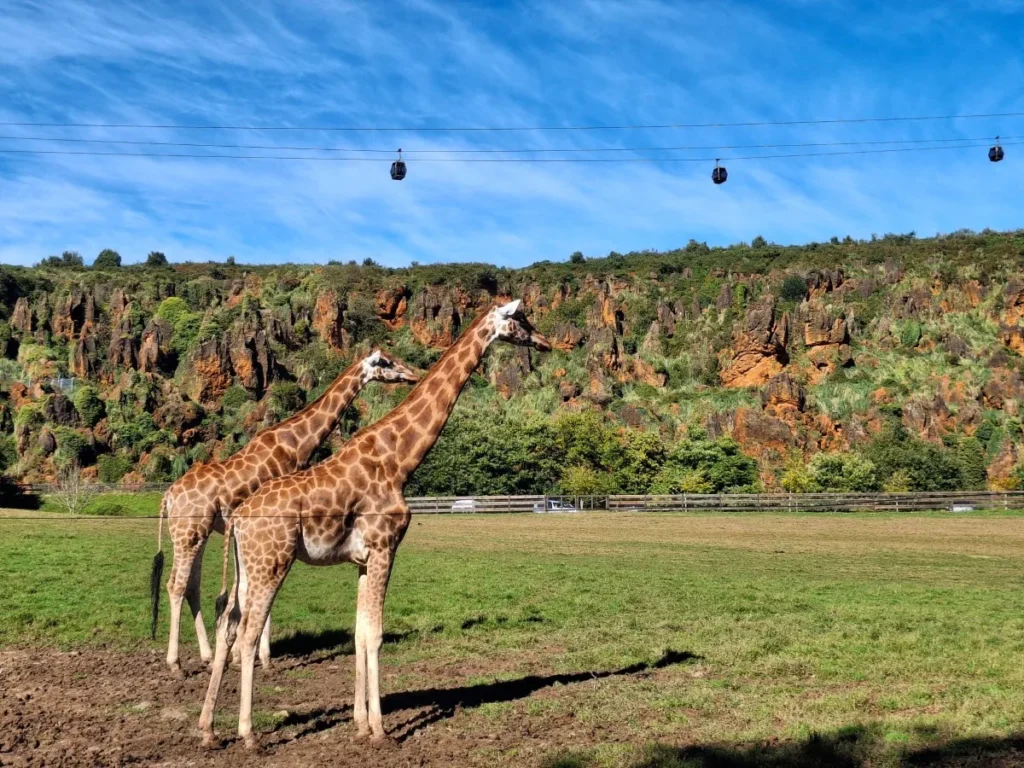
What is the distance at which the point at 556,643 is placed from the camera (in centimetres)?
1359

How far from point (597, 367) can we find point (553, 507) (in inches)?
1813

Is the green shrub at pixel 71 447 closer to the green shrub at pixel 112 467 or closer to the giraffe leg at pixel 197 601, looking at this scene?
the green shrub at pixel 112 467

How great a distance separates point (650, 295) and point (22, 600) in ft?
387

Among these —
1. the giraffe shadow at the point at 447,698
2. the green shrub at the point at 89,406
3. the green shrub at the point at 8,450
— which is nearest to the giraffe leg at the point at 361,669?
the giraffe shadow at the point at 447,698

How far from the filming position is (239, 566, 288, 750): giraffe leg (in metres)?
8.23

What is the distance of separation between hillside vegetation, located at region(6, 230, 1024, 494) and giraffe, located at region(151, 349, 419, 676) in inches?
2191

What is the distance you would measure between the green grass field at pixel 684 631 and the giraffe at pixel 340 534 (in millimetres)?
1620

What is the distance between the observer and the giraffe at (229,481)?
1164cm

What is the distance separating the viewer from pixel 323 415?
12211 mm

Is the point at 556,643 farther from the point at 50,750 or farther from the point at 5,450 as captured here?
the point at 5,450

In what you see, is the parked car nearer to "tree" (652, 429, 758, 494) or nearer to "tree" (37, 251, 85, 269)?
"tree" (652, 429, 758, 494)

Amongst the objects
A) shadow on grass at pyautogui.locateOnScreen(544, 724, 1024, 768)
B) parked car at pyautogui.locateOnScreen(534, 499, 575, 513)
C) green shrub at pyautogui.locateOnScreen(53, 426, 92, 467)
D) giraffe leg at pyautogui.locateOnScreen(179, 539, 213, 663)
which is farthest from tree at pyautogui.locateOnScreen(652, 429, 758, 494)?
shadow on grass at pyautogui.locateOnScreen(544, 724, 1024, 768)

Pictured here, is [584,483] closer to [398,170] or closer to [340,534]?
[398,170]

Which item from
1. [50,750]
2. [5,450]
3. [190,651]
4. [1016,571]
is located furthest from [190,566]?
[5,450]
